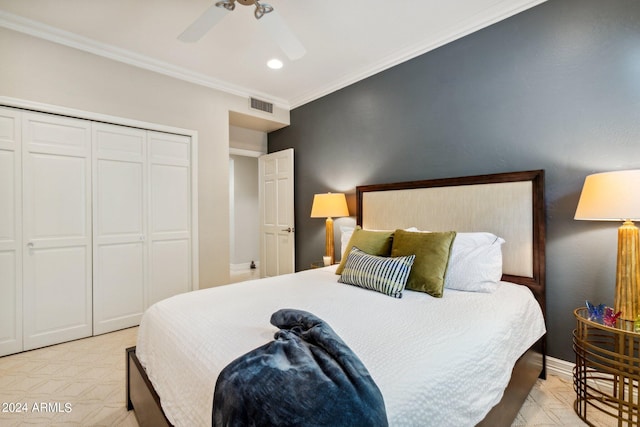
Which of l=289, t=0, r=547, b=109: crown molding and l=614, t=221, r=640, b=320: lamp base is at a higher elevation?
l=289, t=0, r=547, b=109: crown molding

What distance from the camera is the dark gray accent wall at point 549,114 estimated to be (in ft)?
6.32

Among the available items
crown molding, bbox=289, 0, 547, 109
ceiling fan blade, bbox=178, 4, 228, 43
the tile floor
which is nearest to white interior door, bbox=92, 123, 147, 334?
the tile floor

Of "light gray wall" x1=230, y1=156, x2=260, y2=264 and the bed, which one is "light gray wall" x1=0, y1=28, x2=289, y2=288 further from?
"light gray wall" x1=230, y1=156, x2=260, y2=264

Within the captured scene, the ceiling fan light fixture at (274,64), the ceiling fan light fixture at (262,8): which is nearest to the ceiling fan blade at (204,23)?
the ceiling fan light fixture at (262,8)

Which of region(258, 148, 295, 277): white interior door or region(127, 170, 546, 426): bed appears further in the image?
region(258, 148, 295, 277): white interior door

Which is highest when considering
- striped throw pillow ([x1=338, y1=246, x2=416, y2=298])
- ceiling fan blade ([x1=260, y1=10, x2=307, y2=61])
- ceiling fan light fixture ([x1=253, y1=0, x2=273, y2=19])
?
ceiling fan light fixture ([x1=253, y1=0, x2=273, y2=19])

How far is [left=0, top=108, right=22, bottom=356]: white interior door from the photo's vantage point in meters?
2.47

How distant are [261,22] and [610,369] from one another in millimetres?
2862

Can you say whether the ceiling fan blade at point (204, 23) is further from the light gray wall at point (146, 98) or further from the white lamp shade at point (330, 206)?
the white lamp shade at point (330, 206)

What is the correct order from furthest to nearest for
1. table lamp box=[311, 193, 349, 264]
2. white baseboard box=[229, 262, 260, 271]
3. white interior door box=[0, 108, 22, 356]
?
1. white baseboard box=[229, 262, 260, 271]
2. table lamp box=[311, 193, 349, 264]
3. white interior door box=[0, 108, 22, 356]

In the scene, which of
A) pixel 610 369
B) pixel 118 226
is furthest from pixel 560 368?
pixel 118 226

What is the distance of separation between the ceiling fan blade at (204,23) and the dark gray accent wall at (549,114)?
183 centimetres

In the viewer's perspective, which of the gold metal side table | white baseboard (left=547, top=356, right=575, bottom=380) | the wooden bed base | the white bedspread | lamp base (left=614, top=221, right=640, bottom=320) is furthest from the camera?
white baseboard (left=547, top=356, right=575, bottom=380)

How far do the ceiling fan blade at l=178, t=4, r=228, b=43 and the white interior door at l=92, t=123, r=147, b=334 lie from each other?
147 cm
